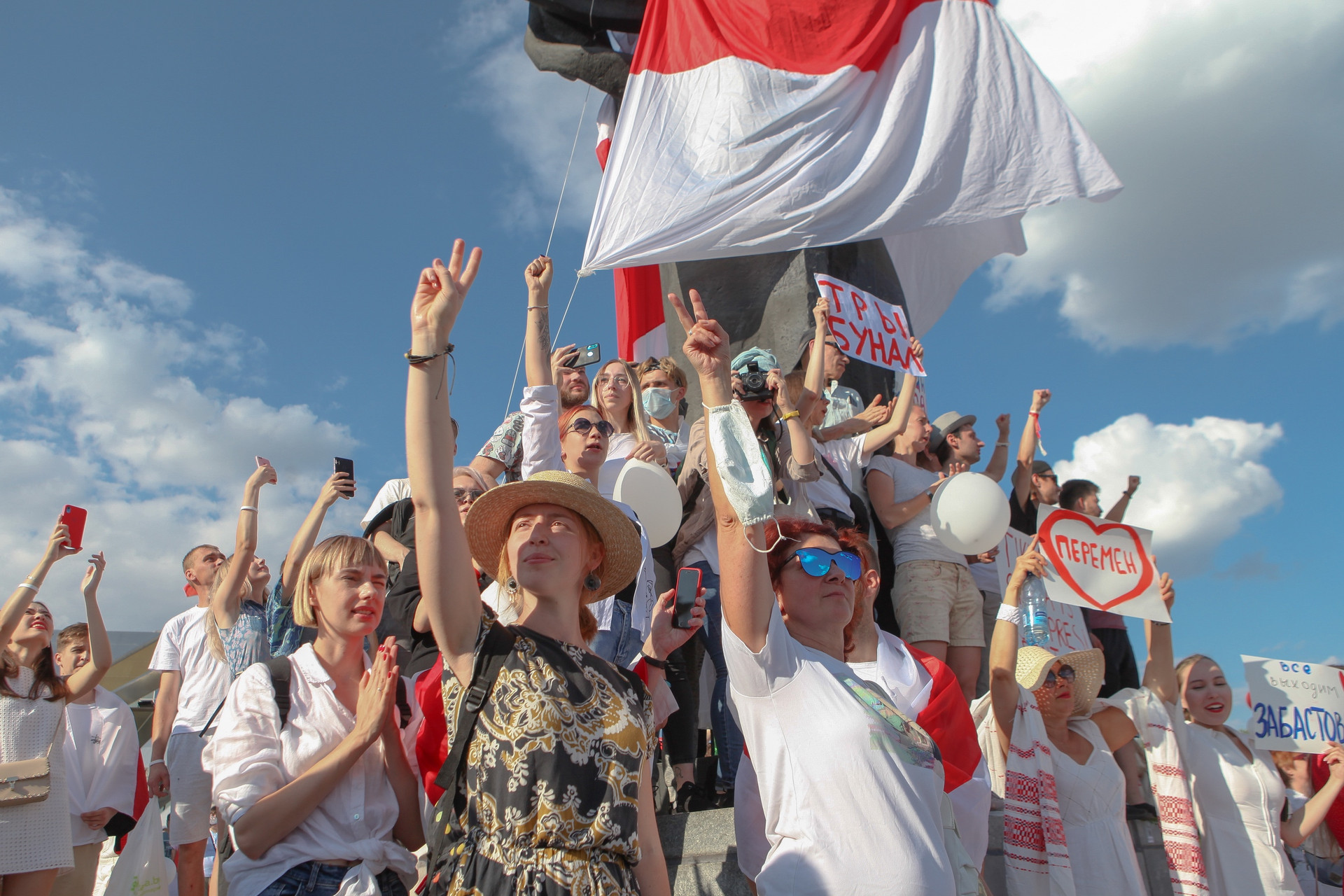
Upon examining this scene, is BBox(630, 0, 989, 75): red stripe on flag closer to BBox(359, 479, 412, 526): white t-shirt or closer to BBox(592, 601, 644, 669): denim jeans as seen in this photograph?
BBox(359, 479, 412, 526): white t-shirt

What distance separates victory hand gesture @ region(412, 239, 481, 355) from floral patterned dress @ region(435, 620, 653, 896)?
2.12ft

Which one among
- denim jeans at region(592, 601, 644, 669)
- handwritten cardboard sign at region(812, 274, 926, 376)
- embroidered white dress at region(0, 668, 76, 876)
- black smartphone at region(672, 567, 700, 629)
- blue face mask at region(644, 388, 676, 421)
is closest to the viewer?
black smartphone at region(672, 567, 700, 629)

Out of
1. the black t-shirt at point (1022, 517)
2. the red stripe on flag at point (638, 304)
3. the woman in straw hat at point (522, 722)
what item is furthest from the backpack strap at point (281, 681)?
the red stripe on flag at point (638, 304)

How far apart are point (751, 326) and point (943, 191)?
2.04 metres

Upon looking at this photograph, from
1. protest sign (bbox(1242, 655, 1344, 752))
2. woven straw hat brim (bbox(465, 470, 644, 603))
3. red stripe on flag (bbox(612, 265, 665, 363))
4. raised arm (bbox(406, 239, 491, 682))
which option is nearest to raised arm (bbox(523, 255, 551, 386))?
woven straw hat brim (bbox(465, 470, 644, 603))

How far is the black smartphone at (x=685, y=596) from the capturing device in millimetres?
2797

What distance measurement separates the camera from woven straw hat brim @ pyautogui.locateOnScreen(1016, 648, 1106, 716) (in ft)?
13.8

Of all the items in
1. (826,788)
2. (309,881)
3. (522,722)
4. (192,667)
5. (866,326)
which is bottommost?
(309,881)

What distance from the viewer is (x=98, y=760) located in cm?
441

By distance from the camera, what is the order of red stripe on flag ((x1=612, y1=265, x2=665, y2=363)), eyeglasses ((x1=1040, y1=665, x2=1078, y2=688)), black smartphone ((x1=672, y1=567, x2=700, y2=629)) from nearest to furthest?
1. black smartphone ((x1=672, y1=567, x2=700, y2=629))
2. eyeglasses ((x1=1040, y1=665, x2=1078, y2=688))
3. red stripe on flag ((x1=612, y1=265, x2=665, y2=363))

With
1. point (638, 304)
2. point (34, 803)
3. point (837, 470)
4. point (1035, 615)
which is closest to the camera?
point (34, 803)

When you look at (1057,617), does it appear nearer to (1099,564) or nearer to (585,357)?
(1099,564)

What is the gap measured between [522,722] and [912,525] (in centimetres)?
345

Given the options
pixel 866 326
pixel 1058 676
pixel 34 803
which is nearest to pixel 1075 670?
pixel 1058 676
